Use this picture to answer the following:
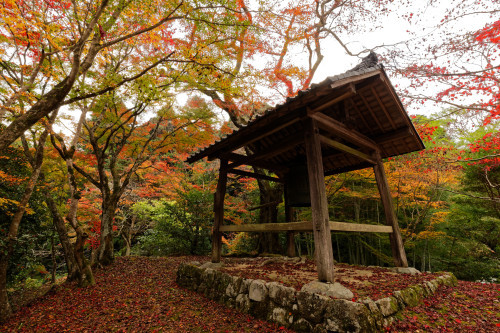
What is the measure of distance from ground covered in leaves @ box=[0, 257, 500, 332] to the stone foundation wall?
0.43 feet

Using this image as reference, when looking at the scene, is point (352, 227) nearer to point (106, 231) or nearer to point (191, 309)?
point (191, 309)

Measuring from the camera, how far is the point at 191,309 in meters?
4.58

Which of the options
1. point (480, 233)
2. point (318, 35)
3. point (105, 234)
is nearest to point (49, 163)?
point (105, 234)

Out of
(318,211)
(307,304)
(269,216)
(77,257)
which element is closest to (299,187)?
(318,211)

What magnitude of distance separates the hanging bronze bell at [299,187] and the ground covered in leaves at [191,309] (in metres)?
1.85

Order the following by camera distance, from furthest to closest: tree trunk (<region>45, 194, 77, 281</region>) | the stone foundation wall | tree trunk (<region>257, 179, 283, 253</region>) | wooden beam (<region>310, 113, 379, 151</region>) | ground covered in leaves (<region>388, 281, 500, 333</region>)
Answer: tree trunk (<region>257, 179, 283, 253</region>) → tree trunk (<region>45, 194, 77, 281</region>) → wooden beam (<region>310, 113, 379, 151</region>) → ground covered in leaves (<region>388, 281, 500, 333</region>) → the stone foundation wall

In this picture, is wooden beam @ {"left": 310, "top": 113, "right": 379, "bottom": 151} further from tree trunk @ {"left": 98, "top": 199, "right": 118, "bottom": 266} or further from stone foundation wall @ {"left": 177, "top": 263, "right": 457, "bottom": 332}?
tree trunk @ {"left": 98, "top": 199, "right": 118, "bottom": 266}

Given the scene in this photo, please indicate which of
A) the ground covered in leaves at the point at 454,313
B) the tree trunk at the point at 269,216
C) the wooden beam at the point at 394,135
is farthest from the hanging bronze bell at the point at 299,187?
the tree trunk at the point at 269,216

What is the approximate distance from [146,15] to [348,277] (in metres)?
7.07

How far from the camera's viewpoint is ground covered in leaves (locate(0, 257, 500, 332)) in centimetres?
330

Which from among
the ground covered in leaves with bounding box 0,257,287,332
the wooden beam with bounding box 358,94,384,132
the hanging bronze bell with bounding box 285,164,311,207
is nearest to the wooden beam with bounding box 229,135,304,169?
the hanging bronze bell with bounding box 285,164,311,207

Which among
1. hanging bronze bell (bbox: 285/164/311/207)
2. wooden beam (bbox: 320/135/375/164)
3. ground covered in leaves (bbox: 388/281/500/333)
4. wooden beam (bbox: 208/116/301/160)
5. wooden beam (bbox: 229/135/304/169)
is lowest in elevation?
ground covered in leaves (bbox: 388/281/500/333)

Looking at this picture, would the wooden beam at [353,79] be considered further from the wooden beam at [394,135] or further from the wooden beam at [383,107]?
the wooden beam at [394,135]

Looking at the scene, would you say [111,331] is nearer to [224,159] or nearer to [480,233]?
[224,159]
